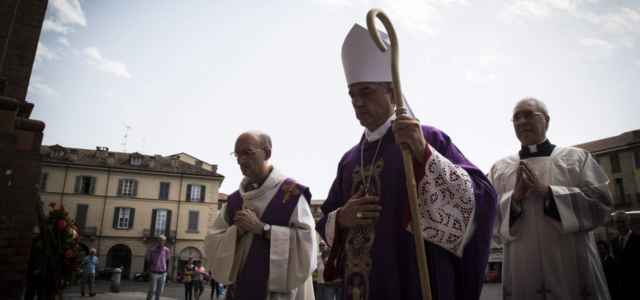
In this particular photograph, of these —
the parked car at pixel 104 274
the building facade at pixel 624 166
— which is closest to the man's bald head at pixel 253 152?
the parked car at pixel 104 274

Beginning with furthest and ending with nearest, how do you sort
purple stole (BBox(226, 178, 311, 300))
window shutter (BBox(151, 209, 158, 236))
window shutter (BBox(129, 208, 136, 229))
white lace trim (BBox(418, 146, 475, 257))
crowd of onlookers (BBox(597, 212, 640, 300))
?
window shutter (BBox(151, 209, 158, 236))
window shutter (BBox(129, 208, 136, 229))
crowd of onlookers (BBox(597, 212, 640, 300))
purple stole (BBox(226, 178, 311, 300))
white lace trim (BBox(418, 146, 475, 257))

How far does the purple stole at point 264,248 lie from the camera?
3484 mm

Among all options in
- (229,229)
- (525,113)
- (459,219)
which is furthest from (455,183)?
(229,229)

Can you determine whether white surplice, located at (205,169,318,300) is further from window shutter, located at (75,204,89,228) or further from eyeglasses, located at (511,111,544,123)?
window shutter, located at (75,204,89,228)

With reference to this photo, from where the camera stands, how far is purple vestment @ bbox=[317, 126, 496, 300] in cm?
178

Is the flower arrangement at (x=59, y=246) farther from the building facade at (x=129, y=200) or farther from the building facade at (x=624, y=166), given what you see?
the building facade at (x=624, y=166)

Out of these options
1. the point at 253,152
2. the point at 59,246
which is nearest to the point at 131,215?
the point at 59,246

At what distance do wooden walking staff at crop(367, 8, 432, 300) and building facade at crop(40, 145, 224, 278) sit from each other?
147 feet

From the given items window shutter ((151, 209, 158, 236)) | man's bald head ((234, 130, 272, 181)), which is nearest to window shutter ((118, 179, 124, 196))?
window shutter ((151, 209, 158, 236))

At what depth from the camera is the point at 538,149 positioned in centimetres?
343

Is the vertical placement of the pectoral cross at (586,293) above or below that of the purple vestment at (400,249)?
below

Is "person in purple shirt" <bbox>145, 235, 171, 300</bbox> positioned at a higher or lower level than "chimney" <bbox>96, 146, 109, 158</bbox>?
lower

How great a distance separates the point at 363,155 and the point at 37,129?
621 cm

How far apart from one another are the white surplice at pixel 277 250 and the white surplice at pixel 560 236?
1.66 m
